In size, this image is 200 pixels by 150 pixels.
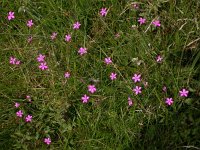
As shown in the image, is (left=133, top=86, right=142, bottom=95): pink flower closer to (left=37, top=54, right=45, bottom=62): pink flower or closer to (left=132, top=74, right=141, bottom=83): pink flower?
(left=132, top=74, right=141, bottom=83): pink flower

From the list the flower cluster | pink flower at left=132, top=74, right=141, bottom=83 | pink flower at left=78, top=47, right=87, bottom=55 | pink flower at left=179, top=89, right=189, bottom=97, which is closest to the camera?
pink flower at left=179, top=89, right=189, bottom=97

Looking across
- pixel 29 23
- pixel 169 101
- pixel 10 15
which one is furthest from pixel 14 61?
pixel 169 101

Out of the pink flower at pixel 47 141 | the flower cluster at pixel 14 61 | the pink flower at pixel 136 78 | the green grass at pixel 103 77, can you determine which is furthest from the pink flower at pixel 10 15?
the pink flower at pixel 136 78

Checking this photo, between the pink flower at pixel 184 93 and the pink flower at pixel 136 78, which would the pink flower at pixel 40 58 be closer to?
the pink flower at pixel 136 78

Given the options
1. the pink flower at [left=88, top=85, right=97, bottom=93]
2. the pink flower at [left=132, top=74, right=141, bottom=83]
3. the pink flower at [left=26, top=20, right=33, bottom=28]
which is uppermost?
the pink flower at [left=26, top=20, right=33, bottom=28]

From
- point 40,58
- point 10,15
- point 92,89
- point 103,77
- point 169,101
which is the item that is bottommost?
point 169,101

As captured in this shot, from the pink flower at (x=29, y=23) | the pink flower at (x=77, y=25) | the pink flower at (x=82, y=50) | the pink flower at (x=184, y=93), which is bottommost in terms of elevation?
the pink flower at (x=184, y=93)


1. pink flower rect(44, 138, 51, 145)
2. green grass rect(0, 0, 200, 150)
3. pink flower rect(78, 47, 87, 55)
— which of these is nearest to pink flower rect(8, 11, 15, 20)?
green grass rect(0, 0, 200, 150)

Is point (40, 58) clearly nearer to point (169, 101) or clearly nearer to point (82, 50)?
point (82, 50)
